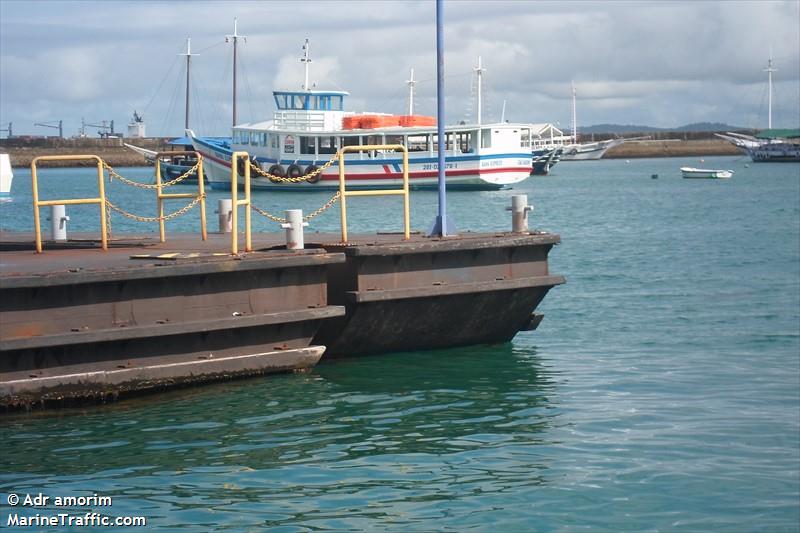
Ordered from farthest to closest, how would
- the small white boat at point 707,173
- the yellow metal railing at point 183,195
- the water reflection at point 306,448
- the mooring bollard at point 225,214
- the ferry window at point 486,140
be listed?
1. the small white boat at point 707,173
2. the ferry window at point 486,140
3. the mooring bollard at point 225,214
4. the yellow metal railing at point 183,195
5. the water reflection at point 306,448

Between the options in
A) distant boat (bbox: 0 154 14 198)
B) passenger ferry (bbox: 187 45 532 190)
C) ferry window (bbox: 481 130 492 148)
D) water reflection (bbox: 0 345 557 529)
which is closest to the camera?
water reflection (bbox: 0 345 557 529)

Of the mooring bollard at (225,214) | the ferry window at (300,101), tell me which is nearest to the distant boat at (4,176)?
the ferry window at (300,101)

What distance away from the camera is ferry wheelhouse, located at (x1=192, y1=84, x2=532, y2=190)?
65.6 m

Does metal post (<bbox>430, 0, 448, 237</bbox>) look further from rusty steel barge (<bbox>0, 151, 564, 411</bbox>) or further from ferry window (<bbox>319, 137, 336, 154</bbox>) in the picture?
ferry window (<bbox>319, 137, 336, 154</bbox>)

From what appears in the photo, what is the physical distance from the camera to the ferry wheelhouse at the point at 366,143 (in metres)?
65.6

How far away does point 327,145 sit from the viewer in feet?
217

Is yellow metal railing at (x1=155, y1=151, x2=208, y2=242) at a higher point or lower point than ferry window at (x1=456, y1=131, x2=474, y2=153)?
lower

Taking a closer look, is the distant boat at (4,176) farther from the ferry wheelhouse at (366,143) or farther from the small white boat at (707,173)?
the small white boat at (707,173)

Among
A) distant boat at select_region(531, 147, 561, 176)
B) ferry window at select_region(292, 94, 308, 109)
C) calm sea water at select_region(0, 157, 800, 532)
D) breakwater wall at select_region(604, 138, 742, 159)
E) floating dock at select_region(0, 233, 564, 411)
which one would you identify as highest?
ferry window at select_region(292, 94, 308, 109)

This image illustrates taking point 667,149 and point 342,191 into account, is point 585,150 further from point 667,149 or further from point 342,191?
point 342,191

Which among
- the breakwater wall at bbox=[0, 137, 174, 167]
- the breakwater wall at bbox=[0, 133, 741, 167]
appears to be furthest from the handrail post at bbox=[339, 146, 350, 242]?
the breakwater wall at bbox=[0, 137, 174, 167]

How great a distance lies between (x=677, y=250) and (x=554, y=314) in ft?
46.1

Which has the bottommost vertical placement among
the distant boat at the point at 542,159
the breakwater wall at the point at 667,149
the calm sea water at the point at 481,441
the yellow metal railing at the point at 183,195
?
the calm sea water at the point at 481,441

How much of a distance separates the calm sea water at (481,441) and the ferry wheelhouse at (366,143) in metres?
46.8
